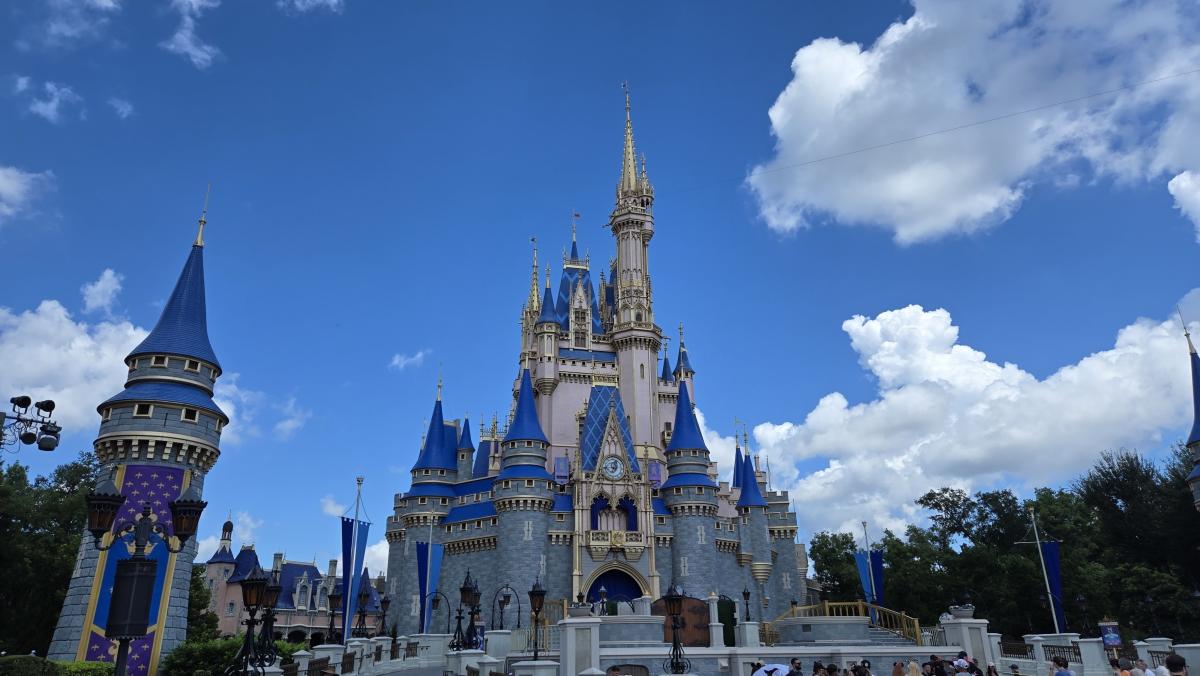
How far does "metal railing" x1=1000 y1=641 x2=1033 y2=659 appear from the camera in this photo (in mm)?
29914

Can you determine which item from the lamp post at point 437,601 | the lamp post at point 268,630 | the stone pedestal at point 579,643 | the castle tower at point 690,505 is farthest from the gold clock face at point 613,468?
the lamp post at point 268,630

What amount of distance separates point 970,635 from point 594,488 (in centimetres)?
2640

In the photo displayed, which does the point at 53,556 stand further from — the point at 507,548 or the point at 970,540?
the point at 970,540

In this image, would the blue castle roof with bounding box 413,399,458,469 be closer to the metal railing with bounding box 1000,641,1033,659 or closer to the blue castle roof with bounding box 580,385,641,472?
the blue castle roof with bounding box 580,385,641,472

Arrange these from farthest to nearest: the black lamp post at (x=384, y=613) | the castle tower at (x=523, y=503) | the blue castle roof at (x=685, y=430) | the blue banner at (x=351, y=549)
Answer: the blue castle roof at (x=685, y=430)
the castle tower at (x=523, y=503)
the black lamp post at (x=384, y=613)
the blue banner at (x=351, y=549)

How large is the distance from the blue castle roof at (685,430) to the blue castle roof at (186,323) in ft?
102

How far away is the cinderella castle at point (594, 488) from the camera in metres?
49.1

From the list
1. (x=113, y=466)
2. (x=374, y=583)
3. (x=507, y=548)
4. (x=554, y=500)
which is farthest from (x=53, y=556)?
(x=374, y=583)

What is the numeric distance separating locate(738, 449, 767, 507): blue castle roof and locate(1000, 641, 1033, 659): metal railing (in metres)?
24.0

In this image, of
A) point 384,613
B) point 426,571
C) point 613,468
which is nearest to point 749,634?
point 384,613

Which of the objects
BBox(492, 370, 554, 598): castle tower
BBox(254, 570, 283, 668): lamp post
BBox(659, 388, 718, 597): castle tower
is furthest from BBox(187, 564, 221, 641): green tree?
BBox(659, 388, 718, 597): castle tower

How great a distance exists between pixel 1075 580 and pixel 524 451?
35478 millimetres

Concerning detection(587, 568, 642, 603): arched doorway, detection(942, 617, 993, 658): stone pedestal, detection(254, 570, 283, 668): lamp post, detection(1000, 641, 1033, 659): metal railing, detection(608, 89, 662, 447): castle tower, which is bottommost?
detection(1000, 641, 1033, 659): metal railing

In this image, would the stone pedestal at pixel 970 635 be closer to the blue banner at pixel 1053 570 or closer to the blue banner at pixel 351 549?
the blue banner at pixel 1053 570
